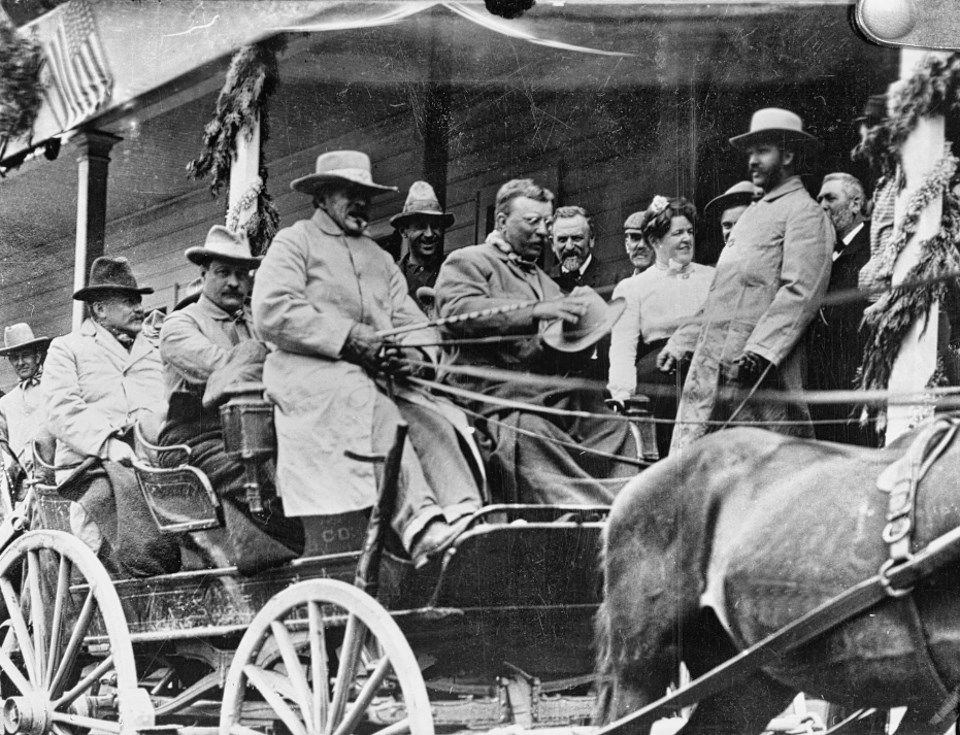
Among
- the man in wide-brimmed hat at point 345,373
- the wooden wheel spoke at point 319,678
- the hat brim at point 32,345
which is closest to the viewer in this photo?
the wooden wheel spoke at point 319,678

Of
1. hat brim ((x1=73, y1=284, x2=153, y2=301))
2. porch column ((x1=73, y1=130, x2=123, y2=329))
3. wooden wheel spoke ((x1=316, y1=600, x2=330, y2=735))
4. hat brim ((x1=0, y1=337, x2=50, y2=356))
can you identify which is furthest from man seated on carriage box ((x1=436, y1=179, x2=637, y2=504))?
hat brim ((x1=0, y1=337, x2=50, y2=356))

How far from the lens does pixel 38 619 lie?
511 centimetres

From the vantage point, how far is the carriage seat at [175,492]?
483 cm

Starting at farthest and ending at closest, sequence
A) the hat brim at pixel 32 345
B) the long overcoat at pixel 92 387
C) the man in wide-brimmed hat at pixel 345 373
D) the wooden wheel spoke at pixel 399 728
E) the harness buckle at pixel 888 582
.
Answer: the hat brim at pixel 32 345, the long overcoat at pixel 92 387, the man in wide-brimmed hat at pixel 345 373, the wooden wheel spoke at pixel 399 728, the harness buckle at pixel 888 582

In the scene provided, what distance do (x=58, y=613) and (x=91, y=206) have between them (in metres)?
1.55

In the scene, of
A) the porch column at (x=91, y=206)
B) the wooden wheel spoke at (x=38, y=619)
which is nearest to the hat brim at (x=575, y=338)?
the porch column at (x=91, y=206)

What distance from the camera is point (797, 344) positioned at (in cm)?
480

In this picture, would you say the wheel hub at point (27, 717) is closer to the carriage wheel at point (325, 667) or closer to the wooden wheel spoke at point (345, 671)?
the carriage wheel at point (325, 667)

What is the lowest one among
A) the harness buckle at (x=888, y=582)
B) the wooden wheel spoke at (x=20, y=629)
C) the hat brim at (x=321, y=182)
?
the wooden wheel spoke at (x=20, y=629)

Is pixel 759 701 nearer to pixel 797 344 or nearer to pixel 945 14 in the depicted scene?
pixel 797 344

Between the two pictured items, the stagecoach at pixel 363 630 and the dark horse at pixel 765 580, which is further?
the stagecoach at pixel 363 630

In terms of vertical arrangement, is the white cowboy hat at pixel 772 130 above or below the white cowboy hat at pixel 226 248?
above

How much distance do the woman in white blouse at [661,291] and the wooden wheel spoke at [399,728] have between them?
1.45m

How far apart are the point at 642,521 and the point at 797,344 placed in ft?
2.81
